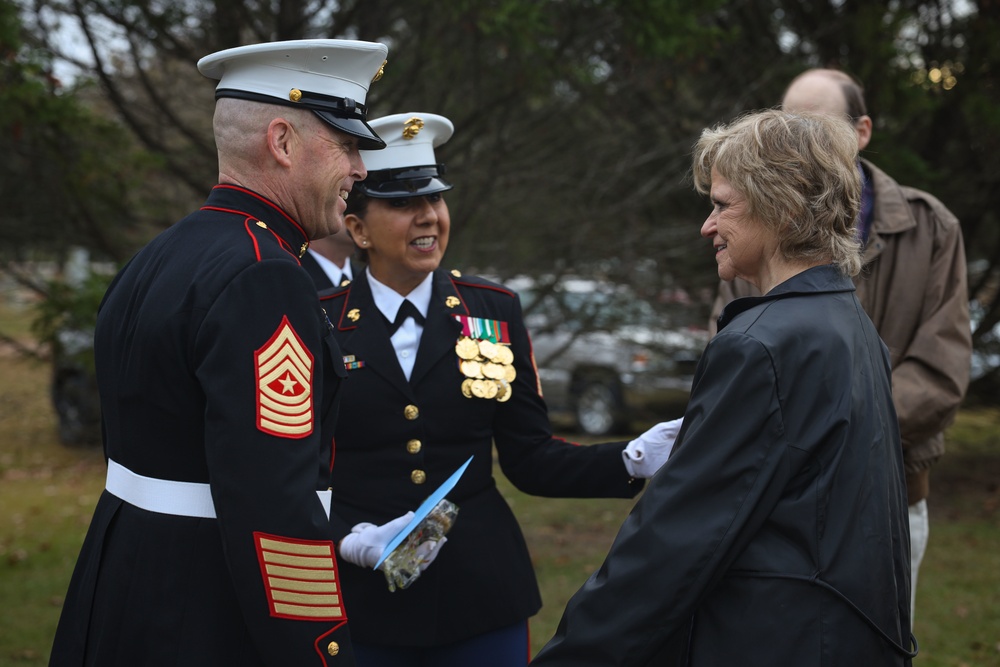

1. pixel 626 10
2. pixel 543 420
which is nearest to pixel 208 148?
pixel 626 10

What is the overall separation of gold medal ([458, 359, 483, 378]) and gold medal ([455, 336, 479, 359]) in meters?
0.02

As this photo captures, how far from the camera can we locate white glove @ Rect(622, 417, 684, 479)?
9.14ft

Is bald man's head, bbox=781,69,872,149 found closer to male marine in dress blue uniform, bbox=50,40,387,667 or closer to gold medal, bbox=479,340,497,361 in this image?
gold medal, bbox=479,340,497,361

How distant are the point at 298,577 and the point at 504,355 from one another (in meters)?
1.22

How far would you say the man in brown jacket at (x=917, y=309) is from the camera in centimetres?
312

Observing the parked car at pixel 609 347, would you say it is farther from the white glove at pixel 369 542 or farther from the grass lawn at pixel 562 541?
the white glove at pixel 369 542

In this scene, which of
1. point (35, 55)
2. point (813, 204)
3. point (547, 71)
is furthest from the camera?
point (547, 71)

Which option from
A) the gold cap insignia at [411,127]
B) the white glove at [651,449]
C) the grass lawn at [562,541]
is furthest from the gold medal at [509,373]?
the grass lawn at [562,541]

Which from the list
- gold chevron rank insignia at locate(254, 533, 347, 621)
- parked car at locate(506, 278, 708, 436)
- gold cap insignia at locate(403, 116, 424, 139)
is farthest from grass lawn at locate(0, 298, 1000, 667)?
gold chevron rank insignia at locate(254, 533, 347, 621)

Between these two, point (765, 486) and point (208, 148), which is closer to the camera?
point (765, 486)

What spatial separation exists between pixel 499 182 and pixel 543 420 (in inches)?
181

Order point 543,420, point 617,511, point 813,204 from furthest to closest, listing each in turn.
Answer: point 617,511, point 543,420, point 813,204

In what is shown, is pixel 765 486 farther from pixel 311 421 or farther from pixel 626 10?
pixel 626 10

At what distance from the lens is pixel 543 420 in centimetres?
304
